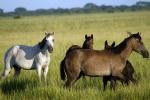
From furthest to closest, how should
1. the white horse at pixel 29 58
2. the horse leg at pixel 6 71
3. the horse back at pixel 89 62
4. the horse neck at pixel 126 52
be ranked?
the horse leg at pixel 6 71 < the white horse at pixel 29 58 < the horse neck at pixel 126 52 < the horse back at pixel 89 62

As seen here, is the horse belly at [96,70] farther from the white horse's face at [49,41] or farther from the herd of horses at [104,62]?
the white horse's face at [49,41]

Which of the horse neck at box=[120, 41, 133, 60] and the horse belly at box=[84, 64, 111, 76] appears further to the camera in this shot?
the horse neck at box=[120, 41, 133, 60]

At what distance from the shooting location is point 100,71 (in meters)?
9.04

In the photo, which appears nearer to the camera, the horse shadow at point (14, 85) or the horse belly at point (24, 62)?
the horse shadow at point (14, 85)

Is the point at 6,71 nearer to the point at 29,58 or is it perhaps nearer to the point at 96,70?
the point at 29,58

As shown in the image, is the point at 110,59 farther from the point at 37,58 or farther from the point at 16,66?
the point at 16,66

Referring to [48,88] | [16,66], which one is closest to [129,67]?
[48,88]

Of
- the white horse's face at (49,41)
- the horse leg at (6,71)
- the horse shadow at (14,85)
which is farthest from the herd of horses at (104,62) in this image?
the horse leg at (6,71)

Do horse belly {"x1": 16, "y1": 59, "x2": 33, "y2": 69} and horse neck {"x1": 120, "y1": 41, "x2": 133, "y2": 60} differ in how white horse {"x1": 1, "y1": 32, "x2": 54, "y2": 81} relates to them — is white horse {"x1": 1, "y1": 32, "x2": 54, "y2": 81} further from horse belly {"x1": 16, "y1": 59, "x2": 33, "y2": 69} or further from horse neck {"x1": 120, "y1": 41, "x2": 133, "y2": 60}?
horse neck {"x1": 120, "y1": 41, "x2": 133, "y2": 60}

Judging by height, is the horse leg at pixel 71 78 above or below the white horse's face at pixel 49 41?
below

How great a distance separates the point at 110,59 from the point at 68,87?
A: 3.98 ft

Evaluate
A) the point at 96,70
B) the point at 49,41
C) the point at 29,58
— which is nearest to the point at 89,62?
the point at 96,70

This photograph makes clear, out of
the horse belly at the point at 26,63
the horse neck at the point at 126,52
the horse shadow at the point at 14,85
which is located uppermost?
the horse neck at the point at 126,52

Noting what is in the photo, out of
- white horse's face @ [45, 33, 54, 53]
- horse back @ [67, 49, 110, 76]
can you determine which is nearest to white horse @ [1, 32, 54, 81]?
white horse's face @ [45, 33, 54, 53]
